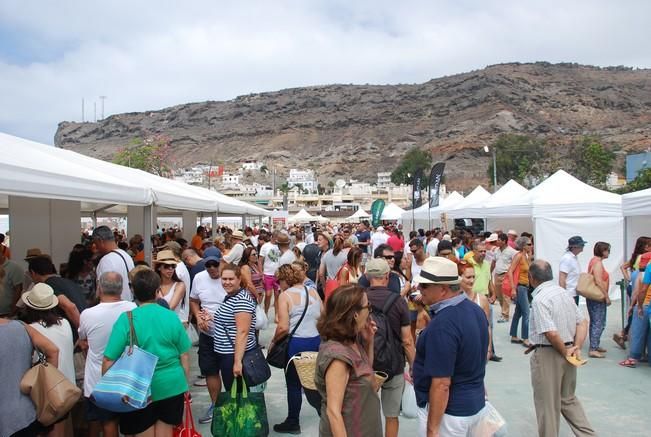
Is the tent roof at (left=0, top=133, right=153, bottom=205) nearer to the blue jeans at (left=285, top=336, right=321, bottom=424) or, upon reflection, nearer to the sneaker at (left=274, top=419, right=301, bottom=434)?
the blue jeans at (left=285, top=336, right=321, bottom=424)

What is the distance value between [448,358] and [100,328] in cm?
216

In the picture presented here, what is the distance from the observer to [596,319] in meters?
6.92

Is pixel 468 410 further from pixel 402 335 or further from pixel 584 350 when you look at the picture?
Answer: pixel 584 350

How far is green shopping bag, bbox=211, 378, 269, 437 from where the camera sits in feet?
13.1

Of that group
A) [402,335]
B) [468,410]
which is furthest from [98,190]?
[468,410]

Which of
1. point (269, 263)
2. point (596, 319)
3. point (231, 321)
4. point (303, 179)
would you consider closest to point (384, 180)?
point (303, 179)

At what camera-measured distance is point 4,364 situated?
3.01 metres

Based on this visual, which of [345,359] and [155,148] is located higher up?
[155,148]

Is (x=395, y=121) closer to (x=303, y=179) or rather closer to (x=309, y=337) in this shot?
(x=303, y=179)

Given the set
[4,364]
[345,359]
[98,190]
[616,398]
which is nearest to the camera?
[345,359]

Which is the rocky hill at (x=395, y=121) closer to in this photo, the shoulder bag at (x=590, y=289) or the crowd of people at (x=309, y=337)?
the shoulder bag at (x=590, y=289)

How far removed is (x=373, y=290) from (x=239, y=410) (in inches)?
52.9

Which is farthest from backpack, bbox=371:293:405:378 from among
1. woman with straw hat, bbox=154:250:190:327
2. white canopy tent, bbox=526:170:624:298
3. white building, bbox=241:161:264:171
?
white building, bbox=241:161:264:171

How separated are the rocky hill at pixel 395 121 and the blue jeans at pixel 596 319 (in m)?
106
